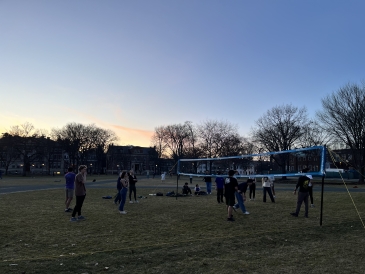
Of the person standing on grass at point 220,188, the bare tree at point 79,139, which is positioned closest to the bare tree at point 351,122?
the person standing on grass at point 220,188

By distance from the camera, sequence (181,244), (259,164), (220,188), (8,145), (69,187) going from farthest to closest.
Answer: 1. (8,145)
2. (259,164)
3. (220,188)
4. (69,187)
5. (181,244)

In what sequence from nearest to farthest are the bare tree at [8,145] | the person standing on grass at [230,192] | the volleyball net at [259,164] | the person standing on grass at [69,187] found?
the volleyball net at [259,164] → the person standing on grass at [230,192] → the person standing on grass at [69,187] → the bare tree at [8,145]

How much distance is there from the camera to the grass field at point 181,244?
18.7ft

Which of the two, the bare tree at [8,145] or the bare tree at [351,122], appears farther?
the bare tree at [8,145]

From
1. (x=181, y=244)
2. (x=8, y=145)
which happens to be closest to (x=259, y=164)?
(x=181, y=244)

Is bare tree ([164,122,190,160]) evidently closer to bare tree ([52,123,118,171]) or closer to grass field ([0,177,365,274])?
bare tree ([52,123,118,171])

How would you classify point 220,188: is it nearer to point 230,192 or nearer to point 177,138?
point 230,192

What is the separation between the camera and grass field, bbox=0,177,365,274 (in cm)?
570

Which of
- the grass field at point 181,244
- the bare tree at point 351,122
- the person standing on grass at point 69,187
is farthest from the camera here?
the bare tree at point 351,122

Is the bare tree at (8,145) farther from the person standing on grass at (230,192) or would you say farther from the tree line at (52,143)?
the person standing on grass at (230,192)

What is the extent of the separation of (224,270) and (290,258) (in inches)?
66.3

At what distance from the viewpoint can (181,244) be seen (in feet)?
24.0

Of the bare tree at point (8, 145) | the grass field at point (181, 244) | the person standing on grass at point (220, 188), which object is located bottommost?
the grass field at point (181, 244)

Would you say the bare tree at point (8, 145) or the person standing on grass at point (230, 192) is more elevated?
the bare tree at point (8, 145)
